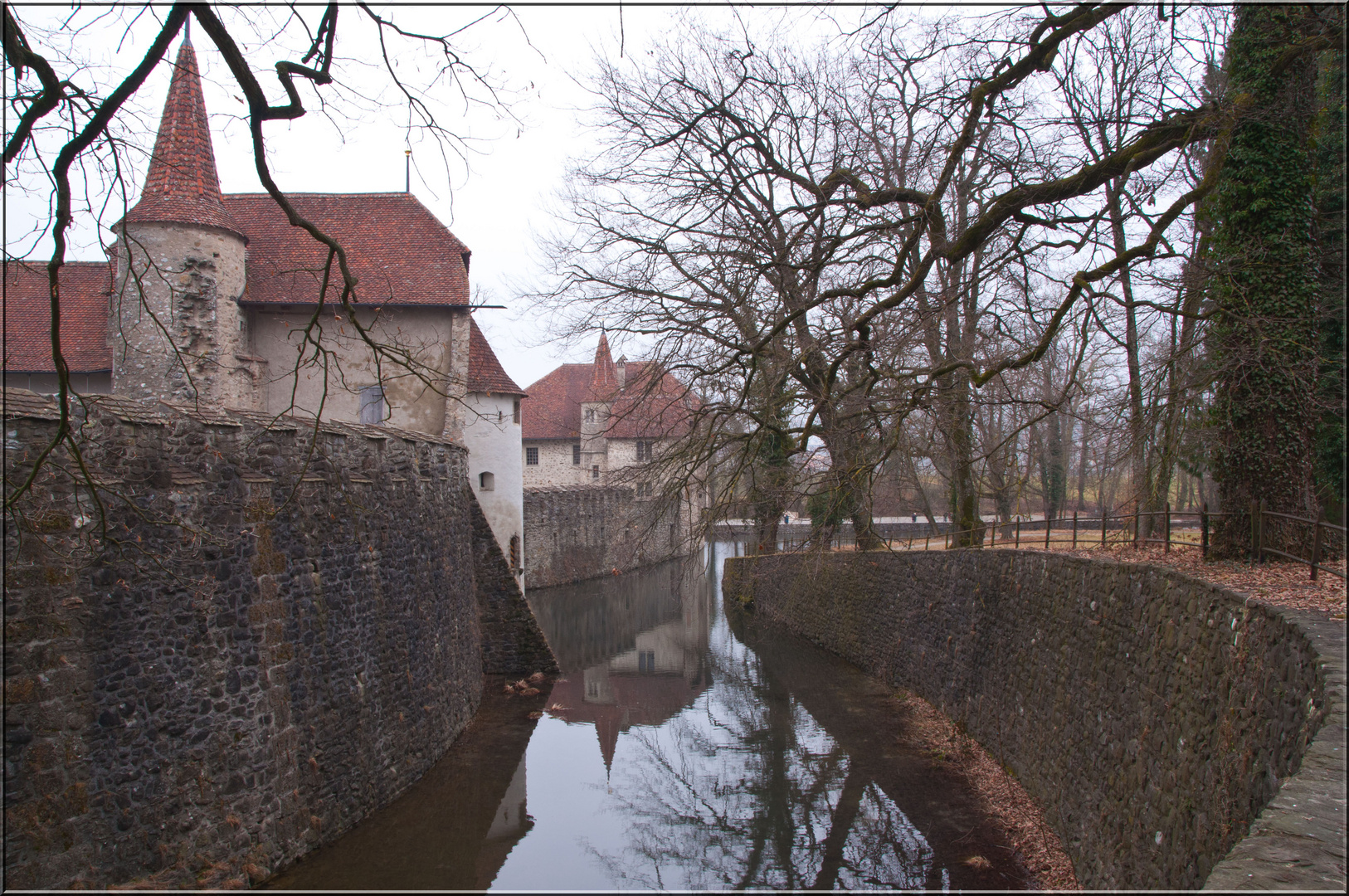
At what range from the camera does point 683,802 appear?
11.6m

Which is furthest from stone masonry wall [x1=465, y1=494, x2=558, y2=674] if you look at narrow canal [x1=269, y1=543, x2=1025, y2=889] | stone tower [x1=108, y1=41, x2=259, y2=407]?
stone tower [x1=108, y1=41, x2=259, y2=407]

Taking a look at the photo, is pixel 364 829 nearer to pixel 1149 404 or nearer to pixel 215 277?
pixel 1149 404

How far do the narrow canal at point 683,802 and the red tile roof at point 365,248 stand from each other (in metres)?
9.50

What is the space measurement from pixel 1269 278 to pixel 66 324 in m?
21.6

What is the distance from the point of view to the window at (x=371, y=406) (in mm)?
20156

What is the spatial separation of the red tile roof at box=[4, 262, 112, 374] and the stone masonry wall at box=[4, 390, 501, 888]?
1116 cm

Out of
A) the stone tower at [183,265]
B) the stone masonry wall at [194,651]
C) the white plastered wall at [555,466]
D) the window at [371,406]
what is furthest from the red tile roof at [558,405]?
the stone masonry wall at [194,651]

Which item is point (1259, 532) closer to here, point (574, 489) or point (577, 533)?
point (577, 533)

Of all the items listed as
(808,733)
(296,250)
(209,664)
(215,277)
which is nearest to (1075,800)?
(808,733)

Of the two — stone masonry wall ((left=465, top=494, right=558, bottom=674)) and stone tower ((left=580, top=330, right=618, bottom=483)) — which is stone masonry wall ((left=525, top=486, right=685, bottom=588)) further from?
stone masonry wall ((left=465, top=494, right=558, bottom=674))

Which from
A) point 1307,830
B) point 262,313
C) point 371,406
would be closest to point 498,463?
point 371,406

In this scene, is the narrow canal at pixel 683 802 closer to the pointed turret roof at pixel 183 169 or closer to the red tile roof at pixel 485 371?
the red tile roof at pixel 485 371

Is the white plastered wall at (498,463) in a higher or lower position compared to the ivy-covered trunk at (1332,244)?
lower

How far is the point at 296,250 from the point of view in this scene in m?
19.8
